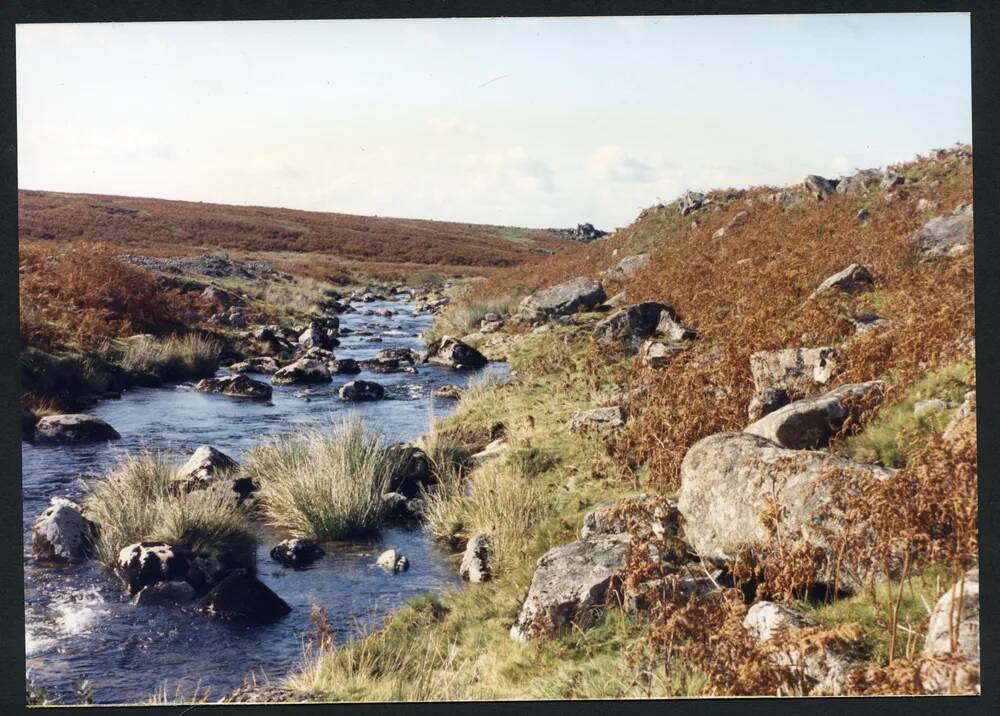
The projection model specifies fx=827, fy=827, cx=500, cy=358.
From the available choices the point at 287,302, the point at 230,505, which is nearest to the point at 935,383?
the point at 230,505

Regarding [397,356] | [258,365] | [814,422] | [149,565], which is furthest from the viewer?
[397,356]

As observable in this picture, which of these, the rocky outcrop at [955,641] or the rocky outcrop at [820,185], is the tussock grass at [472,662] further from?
the rocky outcrop at [820,185]

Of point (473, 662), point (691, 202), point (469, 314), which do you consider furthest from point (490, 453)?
point (691, 202)

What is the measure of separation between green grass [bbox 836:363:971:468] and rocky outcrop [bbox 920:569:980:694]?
850mm

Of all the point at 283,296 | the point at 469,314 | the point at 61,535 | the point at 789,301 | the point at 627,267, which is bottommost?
the point at 61,535

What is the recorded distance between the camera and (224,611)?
6273 mm

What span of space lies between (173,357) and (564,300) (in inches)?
219

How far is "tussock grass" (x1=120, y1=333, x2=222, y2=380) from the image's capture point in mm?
9609

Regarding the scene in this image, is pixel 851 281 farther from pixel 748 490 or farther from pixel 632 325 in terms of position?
pixel 748 490

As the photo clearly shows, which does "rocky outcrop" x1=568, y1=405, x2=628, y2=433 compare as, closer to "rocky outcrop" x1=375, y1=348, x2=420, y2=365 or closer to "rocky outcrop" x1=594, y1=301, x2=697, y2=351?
"rocky outcrop" x1=594, y1=301, x2=697, y2=351

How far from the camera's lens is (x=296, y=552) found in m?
7.20

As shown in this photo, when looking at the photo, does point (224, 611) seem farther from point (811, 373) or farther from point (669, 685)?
point (811, 373)

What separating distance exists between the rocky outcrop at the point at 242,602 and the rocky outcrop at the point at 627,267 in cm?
840

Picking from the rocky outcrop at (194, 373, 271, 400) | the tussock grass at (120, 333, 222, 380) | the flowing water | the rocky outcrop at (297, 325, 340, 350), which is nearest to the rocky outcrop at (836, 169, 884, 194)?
the flowing water
